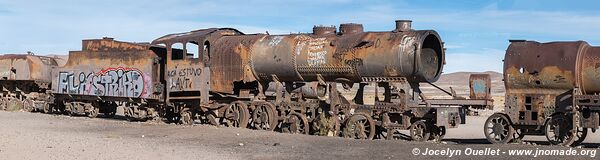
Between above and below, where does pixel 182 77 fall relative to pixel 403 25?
below

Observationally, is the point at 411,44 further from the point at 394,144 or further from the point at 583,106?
the point at 583,106

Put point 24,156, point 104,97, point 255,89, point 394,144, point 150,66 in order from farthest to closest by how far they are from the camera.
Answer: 1. point 104,97
2. point 150,66
3. point 255,89
4. point 394,144
5. point 24,156

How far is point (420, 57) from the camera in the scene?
17.2 m

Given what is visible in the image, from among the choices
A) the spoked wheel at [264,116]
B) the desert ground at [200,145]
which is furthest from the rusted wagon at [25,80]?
the spoked wheel at [264,116]

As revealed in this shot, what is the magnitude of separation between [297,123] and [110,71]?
26.9 ft

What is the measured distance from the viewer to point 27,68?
100.0ft

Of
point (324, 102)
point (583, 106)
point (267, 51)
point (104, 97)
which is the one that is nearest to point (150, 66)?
point (104, 97)

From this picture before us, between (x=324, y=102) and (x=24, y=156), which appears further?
(x=324, y=102)

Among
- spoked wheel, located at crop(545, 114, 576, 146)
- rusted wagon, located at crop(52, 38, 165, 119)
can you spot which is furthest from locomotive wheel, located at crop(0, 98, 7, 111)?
spoked wheel, located at crop(545, 114, 576, 146)

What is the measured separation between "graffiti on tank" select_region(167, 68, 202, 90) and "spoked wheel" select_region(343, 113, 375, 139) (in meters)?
5.58

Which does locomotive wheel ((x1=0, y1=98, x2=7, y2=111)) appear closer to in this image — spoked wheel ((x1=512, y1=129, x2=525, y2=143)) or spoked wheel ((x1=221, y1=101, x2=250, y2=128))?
spoked wheel ((x1=221, y1=101, x2=250, y2=128))

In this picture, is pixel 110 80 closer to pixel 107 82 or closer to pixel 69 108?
pixel 107 82

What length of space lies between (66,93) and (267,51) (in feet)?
32.7

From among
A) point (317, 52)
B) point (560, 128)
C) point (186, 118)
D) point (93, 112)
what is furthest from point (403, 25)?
point (93, 112)
